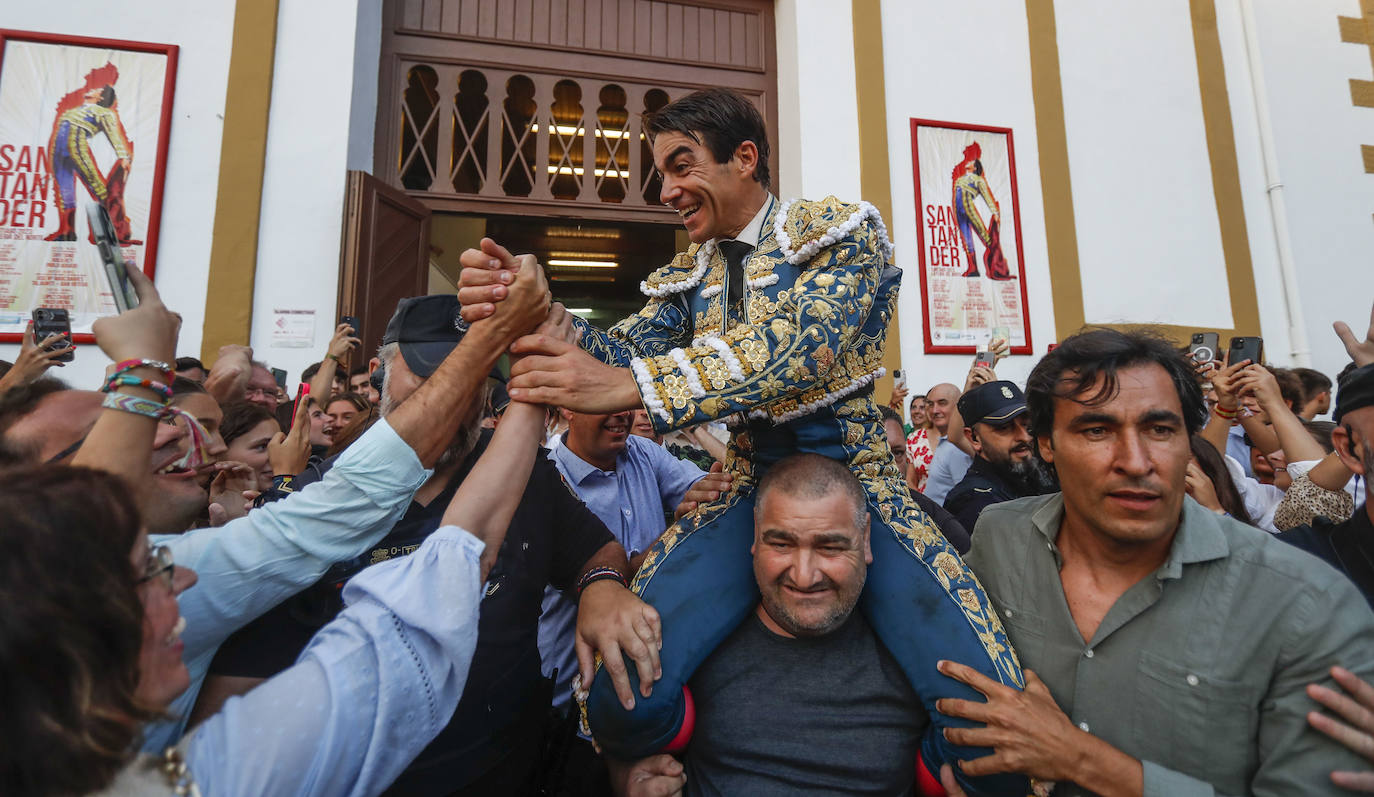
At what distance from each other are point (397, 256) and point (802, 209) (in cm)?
473

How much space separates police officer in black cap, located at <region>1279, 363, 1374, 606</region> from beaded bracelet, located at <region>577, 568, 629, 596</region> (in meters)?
2.02

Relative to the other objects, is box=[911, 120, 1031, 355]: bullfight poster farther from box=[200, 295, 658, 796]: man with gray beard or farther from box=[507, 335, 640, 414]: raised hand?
box=[507, 335, 640, 414]: raised hand

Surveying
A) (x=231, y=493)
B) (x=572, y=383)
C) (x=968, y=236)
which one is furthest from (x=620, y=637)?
(x=968, y=236)

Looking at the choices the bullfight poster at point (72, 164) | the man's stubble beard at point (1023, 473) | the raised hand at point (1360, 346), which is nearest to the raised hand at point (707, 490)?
the man's stubble beard at point (1023, 473)

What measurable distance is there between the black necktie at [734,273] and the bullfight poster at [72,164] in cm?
522

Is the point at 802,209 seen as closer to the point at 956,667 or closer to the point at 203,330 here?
the point at 956,667

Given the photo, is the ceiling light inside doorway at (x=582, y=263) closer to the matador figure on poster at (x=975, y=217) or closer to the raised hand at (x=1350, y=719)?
the matador figure on poster at (x=975, y=217)

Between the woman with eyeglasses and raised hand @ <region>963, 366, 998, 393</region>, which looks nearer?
the woman with eyeglasses

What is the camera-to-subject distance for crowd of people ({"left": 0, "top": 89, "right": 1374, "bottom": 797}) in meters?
1.17

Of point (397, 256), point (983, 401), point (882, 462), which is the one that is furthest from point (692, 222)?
point (397, 256)

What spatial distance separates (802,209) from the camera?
2086mm

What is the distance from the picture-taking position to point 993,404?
12.2ft

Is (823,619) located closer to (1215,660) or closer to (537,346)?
(1215,660)

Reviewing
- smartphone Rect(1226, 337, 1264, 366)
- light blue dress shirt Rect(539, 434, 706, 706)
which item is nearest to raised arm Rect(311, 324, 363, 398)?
light blue dress shirt Rect(539, 434, 706, 706)
